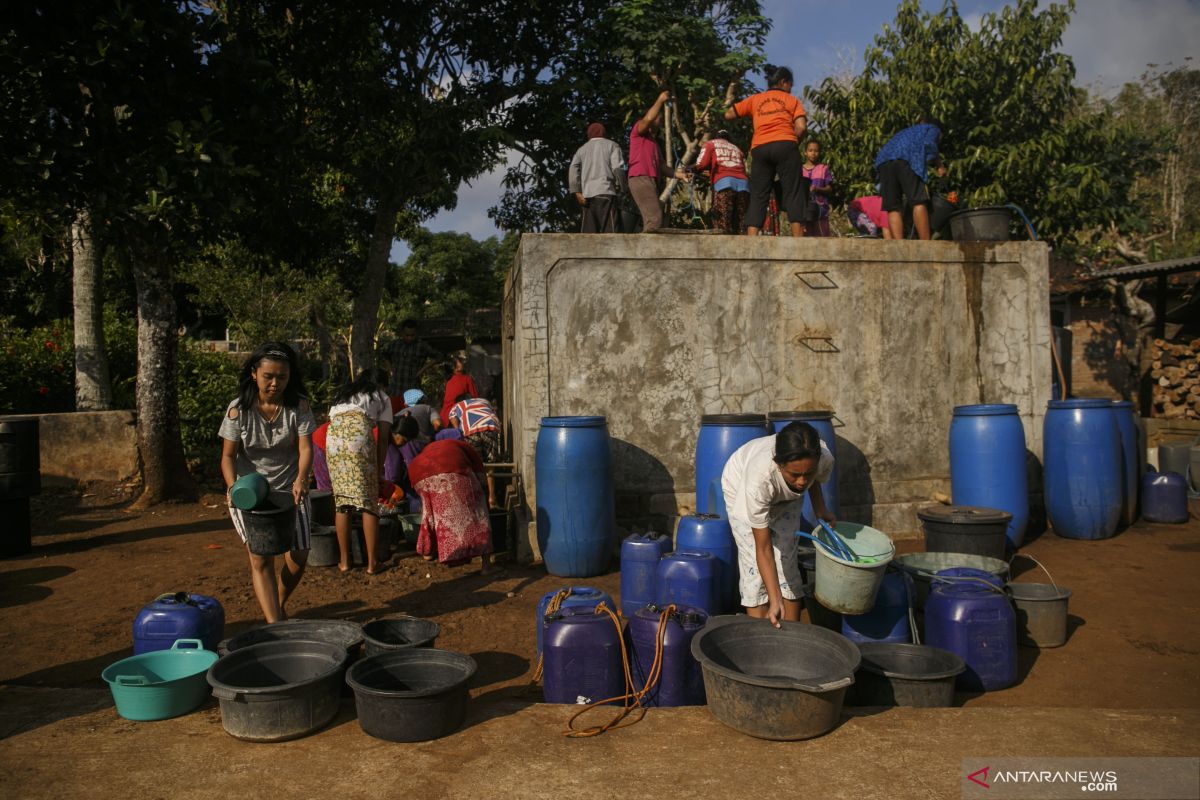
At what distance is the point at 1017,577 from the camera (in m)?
6.10

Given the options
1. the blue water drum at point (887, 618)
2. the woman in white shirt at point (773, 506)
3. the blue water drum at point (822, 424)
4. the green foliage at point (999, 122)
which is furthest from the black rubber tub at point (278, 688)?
the green foliage at point (999, 122)

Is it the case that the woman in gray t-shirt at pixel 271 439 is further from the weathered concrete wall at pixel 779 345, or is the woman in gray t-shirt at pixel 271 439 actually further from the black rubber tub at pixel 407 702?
the weathered concrete wall at pixel 779 345

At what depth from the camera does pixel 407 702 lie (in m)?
3.18

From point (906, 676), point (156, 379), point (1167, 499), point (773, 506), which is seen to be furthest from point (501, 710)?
point (156, 379)

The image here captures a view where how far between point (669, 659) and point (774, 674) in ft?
1.58

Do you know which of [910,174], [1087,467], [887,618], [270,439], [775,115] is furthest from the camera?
[910,174]

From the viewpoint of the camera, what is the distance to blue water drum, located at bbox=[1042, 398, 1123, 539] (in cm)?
691

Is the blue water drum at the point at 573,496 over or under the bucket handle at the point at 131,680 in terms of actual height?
over

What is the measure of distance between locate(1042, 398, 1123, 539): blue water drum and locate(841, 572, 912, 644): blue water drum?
Result: 3584 mm

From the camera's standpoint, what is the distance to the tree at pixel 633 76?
46.8ft

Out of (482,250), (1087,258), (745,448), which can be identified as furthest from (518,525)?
(482,250)

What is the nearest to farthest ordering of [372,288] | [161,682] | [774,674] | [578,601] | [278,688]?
1. [278,688]
2. [161,682]
3. [774,674]
4. [578,601]
5. [372,288]

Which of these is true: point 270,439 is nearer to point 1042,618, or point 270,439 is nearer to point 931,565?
point 931,565

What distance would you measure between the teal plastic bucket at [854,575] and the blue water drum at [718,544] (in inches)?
37.2
